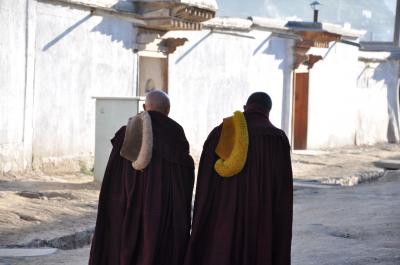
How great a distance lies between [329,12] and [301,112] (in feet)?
203

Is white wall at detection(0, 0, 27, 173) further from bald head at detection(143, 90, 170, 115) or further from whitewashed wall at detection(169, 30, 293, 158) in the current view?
bald head at detection(143, 90, 170, 115)

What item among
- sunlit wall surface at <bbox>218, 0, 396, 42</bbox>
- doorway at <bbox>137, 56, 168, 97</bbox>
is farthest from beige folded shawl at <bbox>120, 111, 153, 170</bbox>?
sunlit wall surface at <bbox>218, 0, 396, 42</bbox>

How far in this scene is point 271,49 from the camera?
62.4 feet

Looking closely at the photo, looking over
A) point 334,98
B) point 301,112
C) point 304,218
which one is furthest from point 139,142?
point 334,98

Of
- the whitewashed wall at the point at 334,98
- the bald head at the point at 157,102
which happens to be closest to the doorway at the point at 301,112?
the whitewashed wall at the point at 334,98

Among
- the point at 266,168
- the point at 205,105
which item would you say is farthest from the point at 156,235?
the point at 205,105

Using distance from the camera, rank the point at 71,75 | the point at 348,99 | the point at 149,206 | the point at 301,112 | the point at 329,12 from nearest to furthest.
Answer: the point at 149,206
the point at 71,75
the point at 301,112
the point at 348,99
the point at 329,12

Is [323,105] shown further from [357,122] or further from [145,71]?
[145,71]

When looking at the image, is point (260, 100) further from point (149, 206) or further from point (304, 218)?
point (304, 218)

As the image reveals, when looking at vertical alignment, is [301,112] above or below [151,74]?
below

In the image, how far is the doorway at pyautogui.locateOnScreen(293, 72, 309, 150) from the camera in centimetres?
2055

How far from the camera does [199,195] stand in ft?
17.7

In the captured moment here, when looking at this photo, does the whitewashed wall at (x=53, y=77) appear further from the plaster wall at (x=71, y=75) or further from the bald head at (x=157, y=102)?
the bald head at (x=157, y=102)

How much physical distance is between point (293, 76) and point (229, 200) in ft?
48.4
